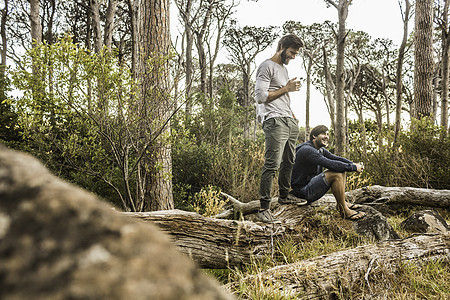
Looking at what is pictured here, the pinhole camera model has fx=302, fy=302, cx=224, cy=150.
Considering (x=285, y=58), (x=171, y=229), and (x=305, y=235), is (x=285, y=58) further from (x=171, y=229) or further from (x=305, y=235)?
(x=171, y=229)

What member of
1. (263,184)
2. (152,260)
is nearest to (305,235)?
(263,184)

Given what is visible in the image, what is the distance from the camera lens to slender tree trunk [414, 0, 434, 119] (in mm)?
7469

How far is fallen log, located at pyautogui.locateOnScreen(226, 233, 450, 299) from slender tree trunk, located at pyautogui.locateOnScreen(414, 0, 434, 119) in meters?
5.57

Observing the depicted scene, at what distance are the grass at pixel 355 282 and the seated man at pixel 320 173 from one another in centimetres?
49

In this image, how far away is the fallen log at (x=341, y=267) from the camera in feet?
7.27

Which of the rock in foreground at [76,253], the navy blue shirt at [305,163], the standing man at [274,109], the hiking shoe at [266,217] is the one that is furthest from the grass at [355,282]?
the rock in foreground at [76,253]

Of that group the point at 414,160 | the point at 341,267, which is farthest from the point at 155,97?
the point at 414,160

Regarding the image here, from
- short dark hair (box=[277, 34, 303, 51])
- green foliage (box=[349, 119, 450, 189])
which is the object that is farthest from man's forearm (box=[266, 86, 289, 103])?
green foliage (box=[349, 119, 450, 189])

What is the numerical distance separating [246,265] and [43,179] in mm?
2767

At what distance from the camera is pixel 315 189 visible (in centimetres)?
393

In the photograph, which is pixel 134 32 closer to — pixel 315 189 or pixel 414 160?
pixel 315 189

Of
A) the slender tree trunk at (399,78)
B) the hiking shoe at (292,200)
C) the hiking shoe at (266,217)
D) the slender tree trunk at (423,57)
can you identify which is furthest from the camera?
the slender tree trunk at (423,57)

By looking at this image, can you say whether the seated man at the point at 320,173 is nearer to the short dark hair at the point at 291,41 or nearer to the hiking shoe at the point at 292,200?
the hiking shoe at the point at 292,200

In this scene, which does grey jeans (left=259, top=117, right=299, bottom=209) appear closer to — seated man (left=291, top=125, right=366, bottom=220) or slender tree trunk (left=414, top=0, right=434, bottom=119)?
seated man (left=291, top=125, right=366, bottom=220)
